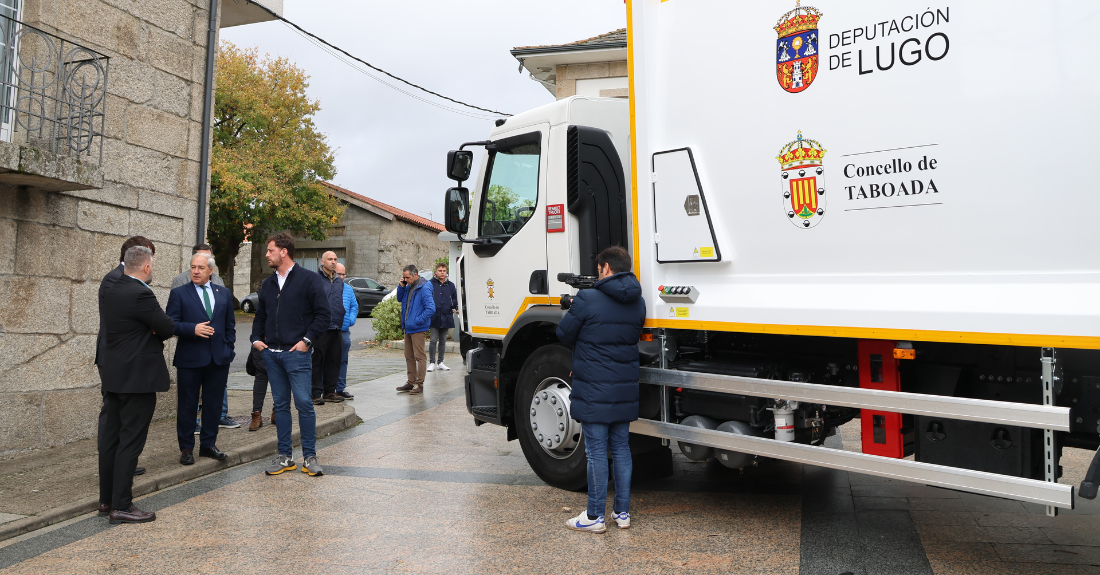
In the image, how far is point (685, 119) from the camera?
14.9 ft

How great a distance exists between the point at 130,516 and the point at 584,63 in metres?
13.4

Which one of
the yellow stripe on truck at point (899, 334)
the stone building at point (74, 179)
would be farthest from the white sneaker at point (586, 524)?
the stone building at point (74, 179)

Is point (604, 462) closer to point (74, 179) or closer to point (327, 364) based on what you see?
point (74, 179)

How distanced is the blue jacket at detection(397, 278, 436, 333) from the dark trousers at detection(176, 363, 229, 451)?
406 centimetres

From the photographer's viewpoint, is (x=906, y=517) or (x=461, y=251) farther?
(x=461, y=251)

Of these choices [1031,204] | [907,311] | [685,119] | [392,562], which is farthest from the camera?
[685,119]

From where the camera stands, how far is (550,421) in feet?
17.4

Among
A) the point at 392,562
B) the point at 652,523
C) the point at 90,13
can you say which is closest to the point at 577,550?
the point at 652,523

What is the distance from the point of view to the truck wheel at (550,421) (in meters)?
5.20

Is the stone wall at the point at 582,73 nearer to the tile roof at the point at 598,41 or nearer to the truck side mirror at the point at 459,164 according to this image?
the tile roof at the point at 598,41

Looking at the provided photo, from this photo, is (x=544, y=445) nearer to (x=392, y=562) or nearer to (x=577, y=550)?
(x=577, y=550)

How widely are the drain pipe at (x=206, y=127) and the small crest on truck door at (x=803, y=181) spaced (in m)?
6.38

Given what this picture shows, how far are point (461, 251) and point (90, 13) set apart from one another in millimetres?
4059

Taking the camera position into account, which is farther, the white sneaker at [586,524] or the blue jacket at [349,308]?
the blue jacket at [349,308]
